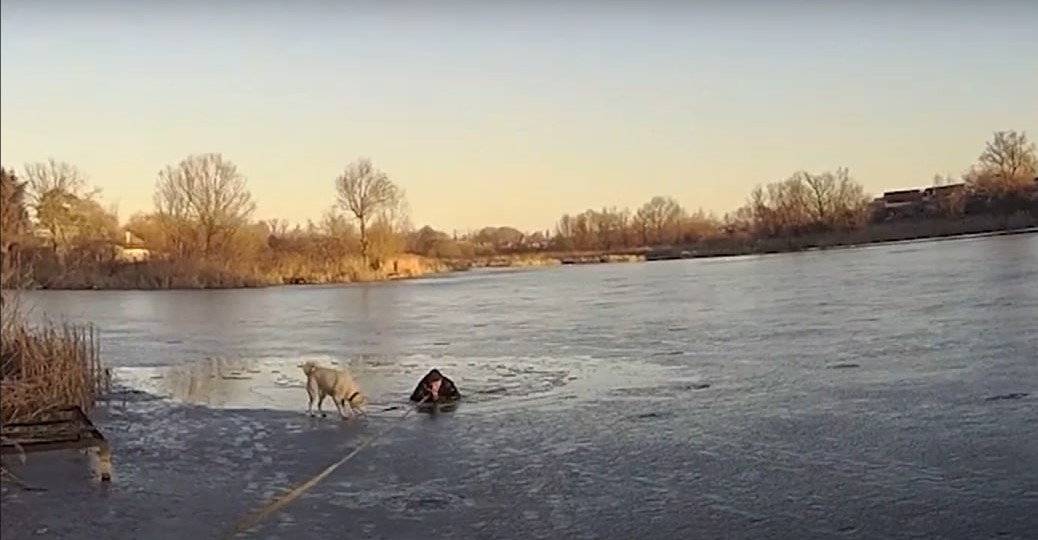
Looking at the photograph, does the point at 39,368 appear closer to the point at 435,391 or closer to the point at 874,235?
the point at 435,391

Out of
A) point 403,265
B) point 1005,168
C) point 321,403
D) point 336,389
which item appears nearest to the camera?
point 336,389

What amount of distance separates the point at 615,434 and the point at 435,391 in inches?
95.8

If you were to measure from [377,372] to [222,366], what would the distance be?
2.70 meters

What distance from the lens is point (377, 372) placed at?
1282 centimetres

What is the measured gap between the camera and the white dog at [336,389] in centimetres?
952

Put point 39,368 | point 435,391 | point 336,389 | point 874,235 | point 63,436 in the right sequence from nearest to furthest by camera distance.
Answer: point 63,436 < point 39,368 < point 336,389 < point 435,391 < point 874,235

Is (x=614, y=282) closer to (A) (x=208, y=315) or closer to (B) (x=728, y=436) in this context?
(A) (x=208, y=315)

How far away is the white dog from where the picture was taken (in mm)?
9523

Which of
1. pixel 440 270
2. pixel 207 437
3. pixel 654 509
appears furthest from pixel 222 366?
pixel 440 270

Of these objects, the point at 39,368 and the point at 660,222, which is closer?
the point at 39,368

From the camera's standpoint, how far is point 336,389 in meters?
9.52

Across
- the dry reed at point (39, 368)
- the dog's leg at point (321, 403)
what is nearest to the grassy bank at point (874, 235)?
the dog's leg at point (321, 403)

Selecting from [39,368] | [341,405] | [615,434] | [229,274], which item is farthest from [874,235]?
[39,368]

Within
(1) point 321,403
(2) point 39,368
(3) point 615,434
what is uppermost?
(2) point 39,368
